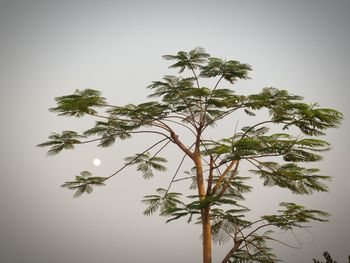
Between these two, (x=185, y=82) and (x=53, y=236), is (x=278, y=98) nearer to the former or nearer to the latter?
(x=185, y=82)

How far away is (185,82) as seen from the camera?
18.0 ft

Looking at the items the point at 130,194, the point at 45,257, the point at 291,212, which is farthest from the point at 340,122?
the point at 45,257

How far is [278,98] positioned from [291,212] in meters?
2.23

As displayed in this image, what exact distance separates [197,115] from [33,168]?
64466 mm

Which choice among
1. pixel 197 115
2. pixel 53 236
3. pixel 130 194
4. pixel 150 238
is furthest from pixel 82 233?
pixel 197 115

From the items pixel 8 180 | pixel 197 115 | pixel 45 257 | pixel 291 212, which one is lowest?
pixel 291 212

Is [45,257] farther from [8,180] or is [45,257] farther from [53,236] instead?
[8,180]

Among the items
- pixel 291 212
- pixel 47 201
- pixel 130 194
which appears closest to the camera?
pixel 291 212

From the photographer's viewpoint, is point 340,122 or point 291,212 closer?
point 340,122

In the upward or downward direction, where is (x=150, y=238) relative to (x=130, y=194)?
downward

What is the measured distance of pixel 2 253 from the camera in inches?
2734

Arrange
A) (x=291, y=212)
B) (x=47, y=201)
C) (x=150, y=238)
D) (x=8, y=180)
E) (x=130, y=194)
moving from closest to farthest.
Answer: (x=291, y=212)
(x=130, y=194)
(x=150, y=238)
(x=47, y=201)
(x=8, y=180)

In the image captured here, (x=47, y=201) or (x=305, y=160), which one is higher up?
(x=47, y=201)

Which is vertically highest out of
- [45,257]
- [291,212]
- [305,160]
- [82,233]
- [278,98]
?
[82,233]
